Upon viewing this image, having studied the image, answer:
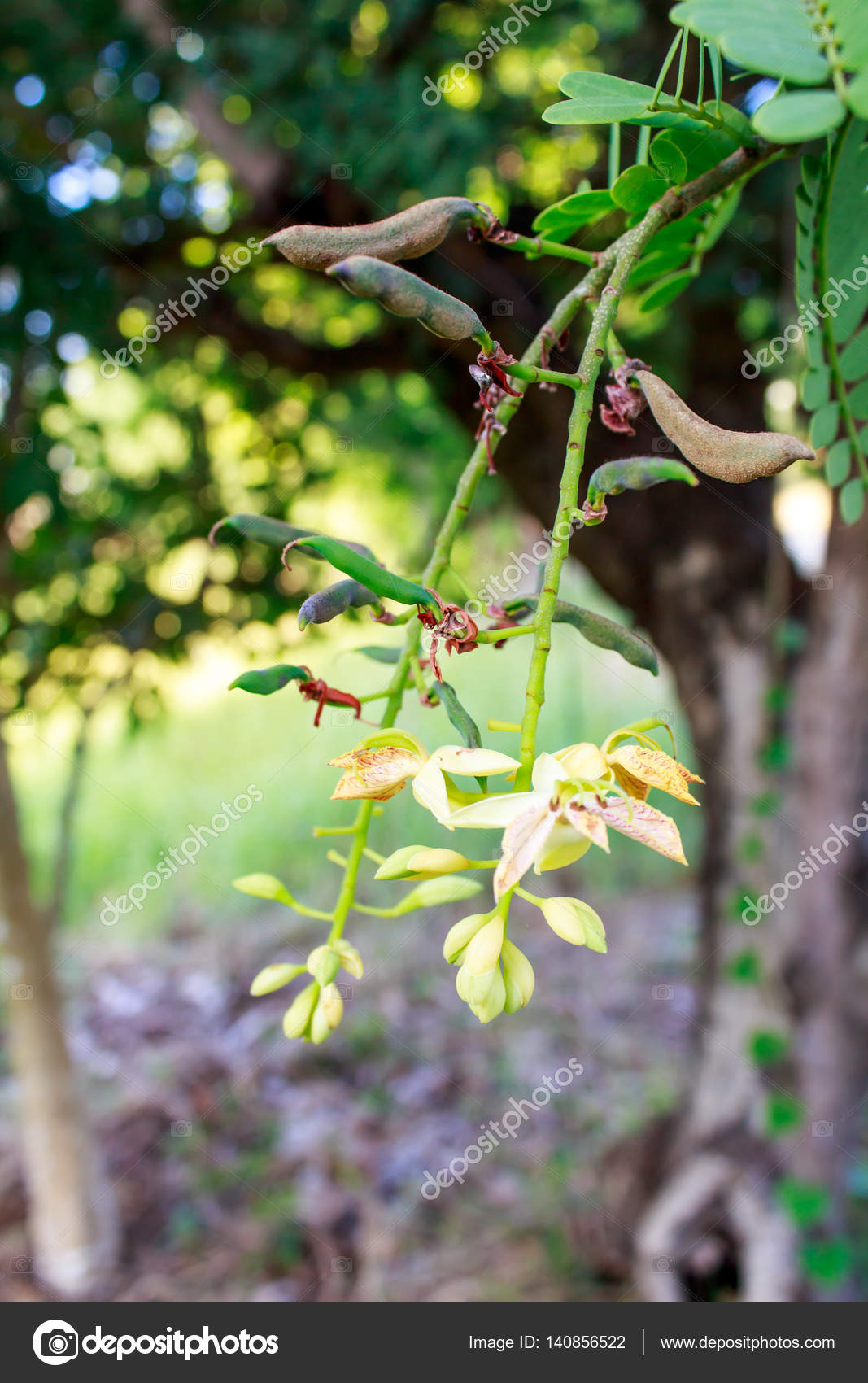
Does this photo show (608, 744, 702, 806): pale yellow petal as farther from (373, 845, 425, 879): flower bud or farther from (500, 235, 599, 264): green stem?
(500, 235, 599, 264): green stem

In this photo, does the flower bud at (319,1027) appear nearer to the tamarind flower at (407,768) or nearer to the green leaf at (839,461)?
the tamarind flower at (407,768)

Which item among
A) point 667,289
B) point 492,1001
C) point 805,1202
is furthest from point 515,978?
point 805,1202

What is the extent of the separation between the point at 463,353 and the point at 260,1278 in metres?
1.79

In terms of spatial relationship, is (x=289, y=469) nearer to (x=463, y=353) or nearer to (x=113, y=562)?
(x=113, y=562)

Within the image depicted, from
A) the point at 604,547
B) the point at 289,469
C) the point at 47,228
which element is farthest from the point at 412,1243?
the point at 47,228

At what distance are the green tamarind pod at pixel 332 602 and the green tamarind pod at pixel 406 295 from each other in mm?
77

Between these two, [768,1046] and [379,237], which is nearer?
[379,237]

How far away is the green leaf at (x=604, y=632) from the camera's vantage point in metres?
0.33

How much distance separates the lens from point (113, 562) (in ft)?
5.54

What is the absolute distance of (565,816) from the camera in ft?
0.84

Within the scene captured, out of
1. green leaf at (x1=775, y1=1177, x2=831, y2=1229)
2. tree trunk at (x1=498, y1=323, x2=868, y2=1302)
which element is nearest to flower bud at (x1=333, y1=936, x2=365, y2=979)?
tree trunk at (x1=498, y1=323, x2=868, y2=1302)

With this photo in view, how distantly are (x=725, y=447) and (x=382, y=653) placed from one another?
0.61 feet

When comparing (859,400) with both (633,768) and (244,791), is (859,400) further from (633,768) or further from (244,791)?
(244,791)
